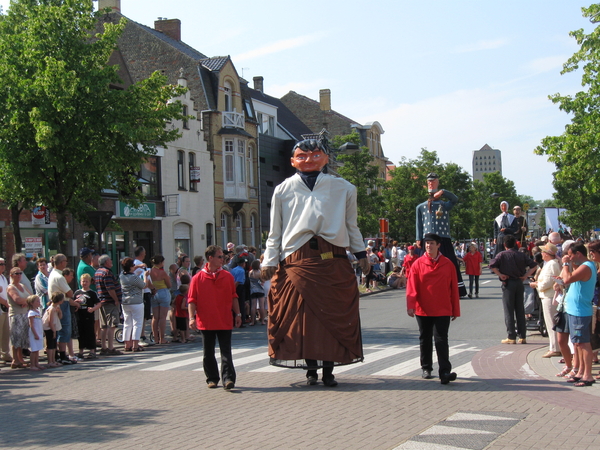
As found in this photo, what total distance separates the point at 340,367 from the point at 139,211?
909 inches

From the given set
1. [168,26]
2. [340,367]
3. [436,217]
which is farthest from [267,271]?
[168,26]

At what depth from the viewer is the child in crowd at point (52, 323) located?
1141cm

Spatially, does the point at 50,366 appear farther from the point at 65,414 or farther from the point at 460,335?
→ the point at 460,335

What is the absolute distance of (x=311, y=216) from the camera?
7.84m

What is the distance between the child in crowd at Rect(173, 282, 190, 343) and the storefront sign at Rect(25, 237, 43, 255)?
1222 centimetres

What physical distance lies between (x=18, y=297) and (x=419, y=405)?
7207 mm

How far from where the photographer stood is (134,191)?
20.6 meters

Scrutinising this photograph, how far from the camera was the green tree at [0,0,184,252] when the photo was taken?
16797 millimetres

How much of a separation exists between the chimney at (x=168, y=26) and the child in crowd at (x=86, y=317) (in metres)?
34.3

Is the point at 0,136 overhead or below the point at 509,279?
overhead

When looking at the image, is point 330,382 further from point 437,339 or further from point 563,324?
point 563,324

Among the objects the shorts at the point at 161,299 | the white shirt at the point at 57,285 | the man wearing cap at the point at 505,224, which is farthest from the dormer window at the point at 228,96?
the white shirt at the point at 57,285

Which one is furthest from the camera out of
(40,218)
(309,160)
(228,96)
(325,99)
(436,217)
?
Result: (325,99)

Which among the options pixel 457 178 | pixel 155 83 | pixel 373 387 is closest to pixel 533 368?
pixel 373 387
